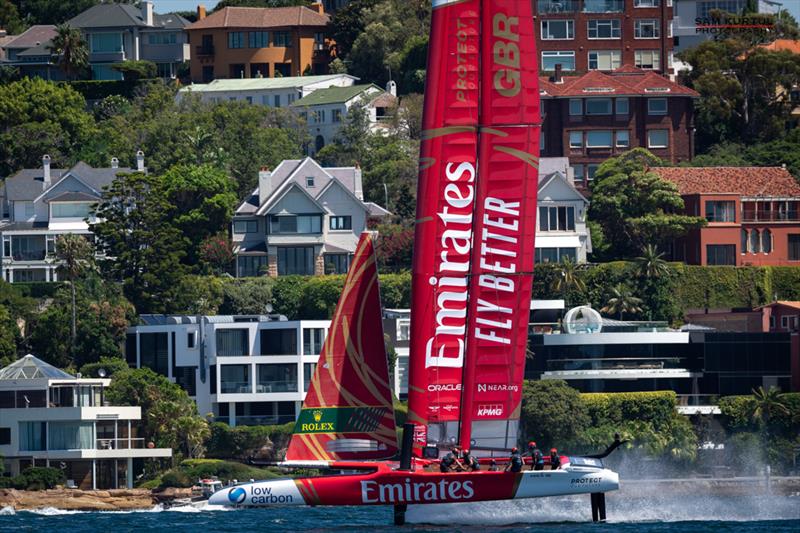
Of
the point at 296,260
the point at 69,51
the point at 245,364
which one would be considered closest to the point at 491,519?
the point at 245,364

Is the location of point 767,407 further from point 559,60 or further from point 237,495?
point 237,495

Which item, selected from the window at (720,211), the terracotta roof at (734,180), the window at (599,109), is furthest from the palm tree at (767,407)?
the window at (599,109)

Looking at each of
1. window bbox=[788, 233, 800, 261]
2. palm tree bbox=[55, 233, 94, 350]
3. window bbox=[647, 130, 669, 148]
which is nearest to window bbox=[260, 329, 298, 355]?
palm tree bbox=[55, 233, 94, 350]

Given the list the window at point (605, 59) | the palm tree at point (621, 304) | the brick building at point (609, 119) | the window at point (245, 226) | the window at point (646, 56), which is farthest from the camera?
the window at point (646, 56)

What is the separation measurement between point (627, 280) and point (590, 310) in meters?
8.54

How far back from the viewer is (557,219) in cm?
12006

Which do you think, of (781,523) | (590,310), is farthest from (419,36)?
(781,523)

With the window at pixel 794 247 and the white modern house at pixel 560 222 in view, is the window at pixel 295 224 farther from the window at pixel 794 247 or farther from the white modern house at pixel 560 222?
the window at pixel 794 247

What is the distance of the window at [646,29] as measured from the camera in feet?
468

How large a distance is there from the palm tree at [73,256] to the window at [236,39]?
5018 cm

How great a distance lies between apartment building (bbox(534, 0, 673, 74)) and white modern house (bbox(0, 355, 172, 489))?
182 ft

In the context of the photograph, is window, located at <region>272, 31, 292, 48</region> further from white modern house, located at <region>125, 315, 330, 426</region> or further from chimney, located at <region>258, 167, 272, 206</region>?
white modern house, located at <region>125, 315, 330, 426</region>

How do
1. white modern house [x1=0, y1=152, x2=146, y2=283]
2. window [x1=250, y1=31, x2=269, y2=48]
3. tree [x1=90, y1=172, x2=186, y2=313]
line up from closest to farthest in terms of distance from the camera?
tree [x1=90, y1=172, x2=186, y2=313], white modern house [x1=0, y1=152, x2=146, y2=283], window [x1=250, y1=31, x2=269, y2=48]

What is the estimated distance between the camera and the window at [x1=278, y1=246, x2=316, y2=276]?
119m
